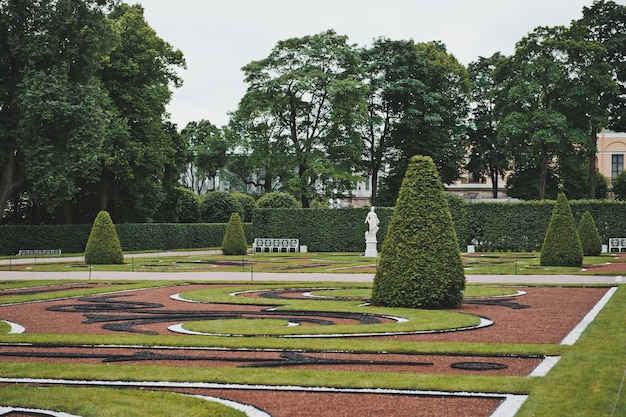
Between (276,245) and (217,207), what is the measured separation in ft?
41.2

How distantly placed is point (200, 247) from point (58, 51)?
Answer: 817 inches

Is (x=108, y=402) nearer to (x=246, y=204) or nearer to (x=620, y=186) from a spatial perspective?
(x=246, y=204)

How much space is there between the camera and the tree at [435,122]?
195 feet

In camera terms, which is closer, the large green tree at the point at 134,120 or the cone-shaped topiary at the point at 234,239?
the cone-shaped topiary at the point at 234,239

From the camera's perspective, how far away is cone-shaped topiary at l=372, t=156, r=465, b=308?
51.7 feet

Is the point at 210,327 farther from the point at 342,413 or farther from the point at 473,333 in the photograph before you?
the point at 342,413

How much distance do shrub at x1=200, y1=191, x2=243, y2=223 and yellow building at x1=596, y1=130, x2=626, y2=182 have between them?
148 ft

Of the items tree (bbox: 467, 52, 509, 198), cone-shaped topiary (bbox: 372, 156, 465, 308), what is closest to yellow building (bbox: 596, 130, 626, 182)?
tree (bbox: 467, 52, 509, 198)

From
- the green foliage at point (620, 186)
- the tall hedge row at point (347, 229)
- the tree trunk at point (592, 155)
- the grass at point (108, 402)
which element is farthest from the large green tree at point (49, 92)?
the green foliage at point (620, 186)

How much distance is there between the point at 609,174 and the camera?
8850 centimetres

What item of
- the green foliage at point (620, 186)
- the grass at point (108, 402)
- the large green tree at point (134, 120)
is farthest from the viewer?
the green foliage at point (620, 186)

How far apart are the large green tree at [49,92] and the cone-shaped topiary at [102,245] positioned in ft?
18.5

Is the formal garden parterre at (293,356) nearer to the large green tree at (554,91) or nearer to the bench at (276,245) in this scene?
the bench at (276,245)

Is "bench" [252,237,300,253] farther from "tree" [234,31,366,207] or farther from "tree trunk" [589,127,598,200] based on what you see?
"tree trunk" [589,127,598,200]
